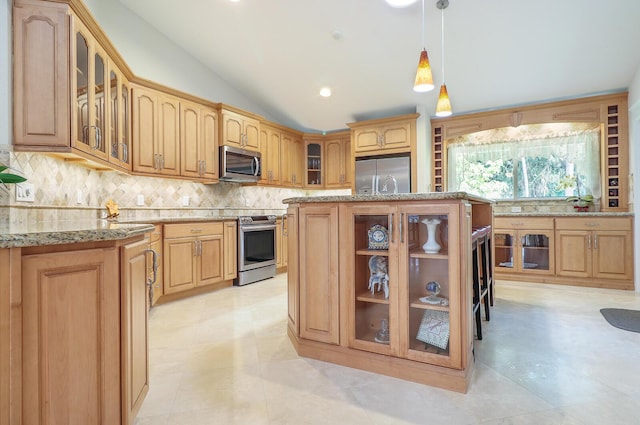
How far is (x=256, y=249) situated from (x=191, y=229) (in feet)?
3.42

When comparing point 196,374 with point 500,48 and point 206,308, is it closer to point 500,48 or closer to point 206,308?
point 206,308

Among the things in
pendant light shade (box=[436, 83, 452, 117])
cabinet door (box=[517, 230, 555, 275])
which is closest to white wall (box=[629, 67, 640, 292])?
cabinet door (box=[517, 230, 555, 275])

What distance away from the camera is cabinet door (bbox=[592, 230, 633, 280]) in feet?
12.5

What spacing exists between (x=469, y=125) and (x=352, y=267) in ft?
12.9

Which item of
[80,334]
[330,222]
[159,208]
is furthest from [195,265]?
[80,334]

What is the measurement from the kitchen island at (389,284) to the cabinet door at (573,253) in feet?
9.97

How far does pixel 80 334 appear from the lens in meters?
1.17

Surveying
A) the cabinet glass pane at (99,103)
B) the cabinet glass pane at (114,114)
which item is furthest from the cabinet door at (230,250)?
the cabinet glass pane at (99,103)

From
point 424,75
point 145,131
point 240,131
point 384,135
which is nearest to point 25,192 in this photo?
point 145,131

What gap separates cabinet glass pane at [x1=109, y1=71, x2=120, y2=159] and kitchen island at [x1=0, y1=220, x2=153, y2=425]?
1.93 meters

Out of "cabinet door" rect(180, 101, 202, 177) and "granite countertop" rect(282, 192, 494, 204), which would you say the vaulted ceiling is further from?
"granite countertop" rect(282, 192, 494, 204)

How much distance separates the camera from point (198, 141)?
13.4 ft

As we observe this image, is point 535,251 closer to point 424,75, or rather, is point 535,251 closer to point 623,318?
point 623,318

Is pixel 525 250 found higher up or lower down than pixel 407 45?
lower down
